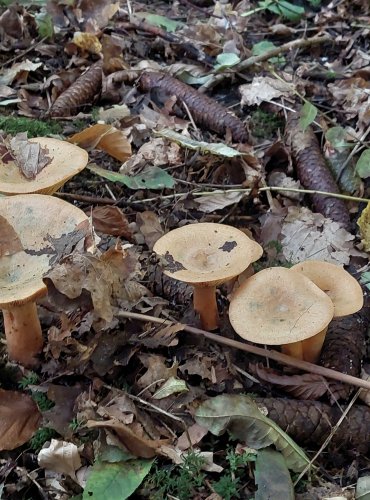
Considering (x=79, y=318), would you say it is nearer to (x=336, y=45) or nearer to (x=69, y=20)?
(x=69, y=20)

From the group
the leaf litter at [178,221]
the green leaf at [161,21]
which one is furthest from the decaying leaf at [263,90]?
the green leaf at [161,21]

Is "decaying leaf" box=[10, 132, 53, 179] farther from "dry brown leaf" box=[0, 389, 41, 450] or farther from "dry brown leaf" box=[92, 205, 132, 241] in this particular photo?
"dry brown leaf" box=[0, 389, 41, 450]

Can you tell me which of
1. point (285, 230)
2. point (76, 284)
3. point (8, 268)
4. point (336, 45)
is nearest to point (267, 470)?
point (76, 284)

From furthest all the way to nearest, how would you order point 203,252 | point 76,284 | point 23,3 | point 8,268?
point 23,3 → point 203,252 → point 8,268 → point 76,284

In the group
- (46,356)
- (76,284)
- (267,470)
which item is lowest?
(267,470)

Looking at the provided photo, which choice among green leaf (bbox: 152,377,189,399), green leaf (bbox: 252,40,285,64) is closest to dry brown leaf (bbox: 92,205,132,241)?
green leaf (bbox: 152,377,189,399)

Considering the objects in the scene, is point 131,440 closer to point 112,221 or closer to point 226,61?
point 112,221
